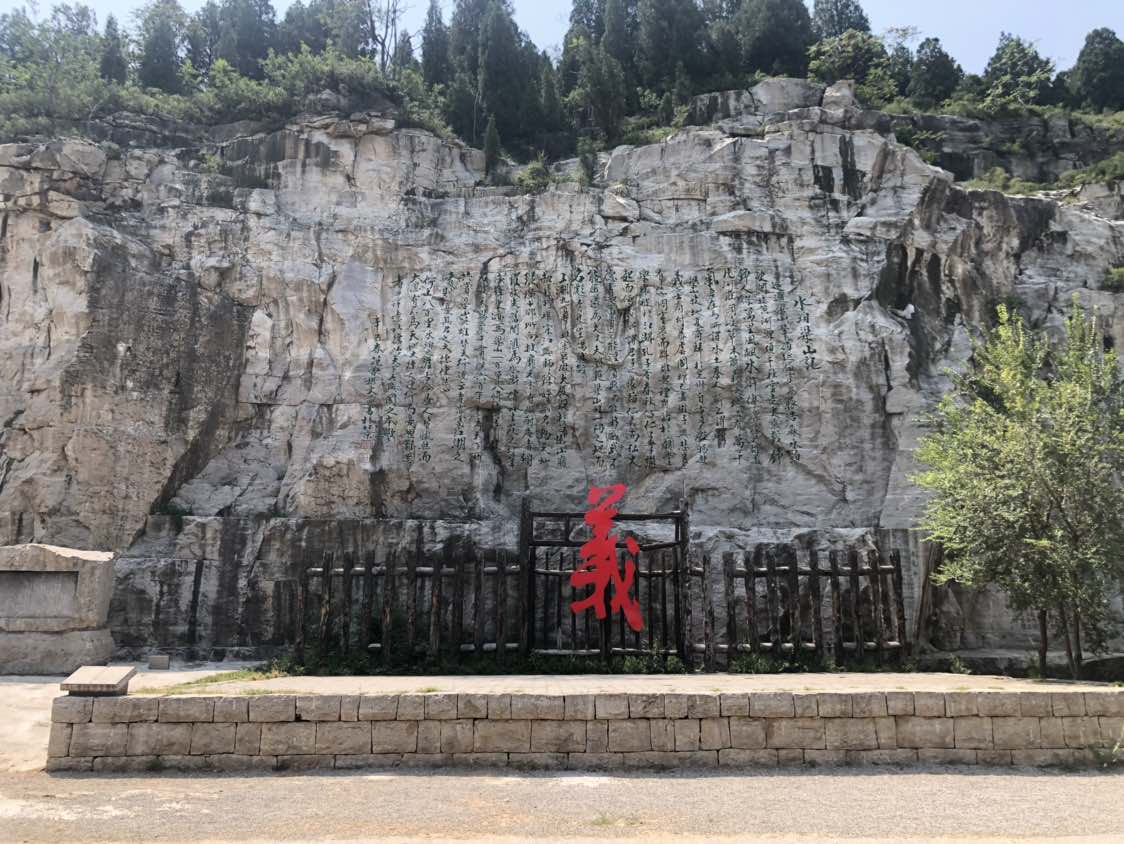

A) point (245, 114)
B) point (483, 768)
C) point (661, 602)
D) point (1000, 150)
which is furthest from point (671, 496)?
point (1000, 150)

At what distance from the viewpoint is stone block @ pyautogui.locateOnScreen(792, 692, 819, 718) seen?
6.05 meters

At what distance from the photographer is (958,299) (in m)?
13.9

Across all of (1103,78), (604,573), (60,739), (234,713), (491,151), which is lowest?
(60,739)

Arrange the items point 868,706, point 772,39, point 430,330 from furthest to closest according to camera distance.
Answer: point 772,39 < point 430,330 < point 868,706

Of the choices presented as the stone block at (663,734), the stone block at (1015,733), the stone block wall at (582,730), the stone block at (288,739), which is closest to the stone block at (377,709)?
the stone block wall at (582,730)

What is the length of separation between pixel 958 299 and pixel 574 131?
930 centimetres

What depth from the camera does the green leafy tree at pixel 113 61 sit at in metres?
19.8

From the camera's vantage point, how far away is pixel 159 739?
584 cm

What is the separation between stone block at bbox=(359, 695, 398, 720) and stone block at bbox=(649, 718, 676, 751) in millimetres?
1842

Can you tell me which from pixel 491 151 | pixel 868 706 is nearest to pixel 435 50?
pixel 491 151

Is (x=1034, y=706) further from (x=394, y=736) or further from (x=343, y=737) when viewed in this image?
(x=343, y=737)

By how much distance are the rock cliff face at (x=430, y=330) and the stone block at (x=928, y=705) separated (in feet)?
17.2

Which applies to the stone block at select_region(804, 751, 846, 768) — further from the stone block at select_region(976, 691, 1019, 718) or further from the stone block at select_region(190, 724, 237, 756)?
the stone block at select_region(190, 724, 237, 756)

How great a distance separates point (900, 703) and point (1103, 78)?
80.2ft
